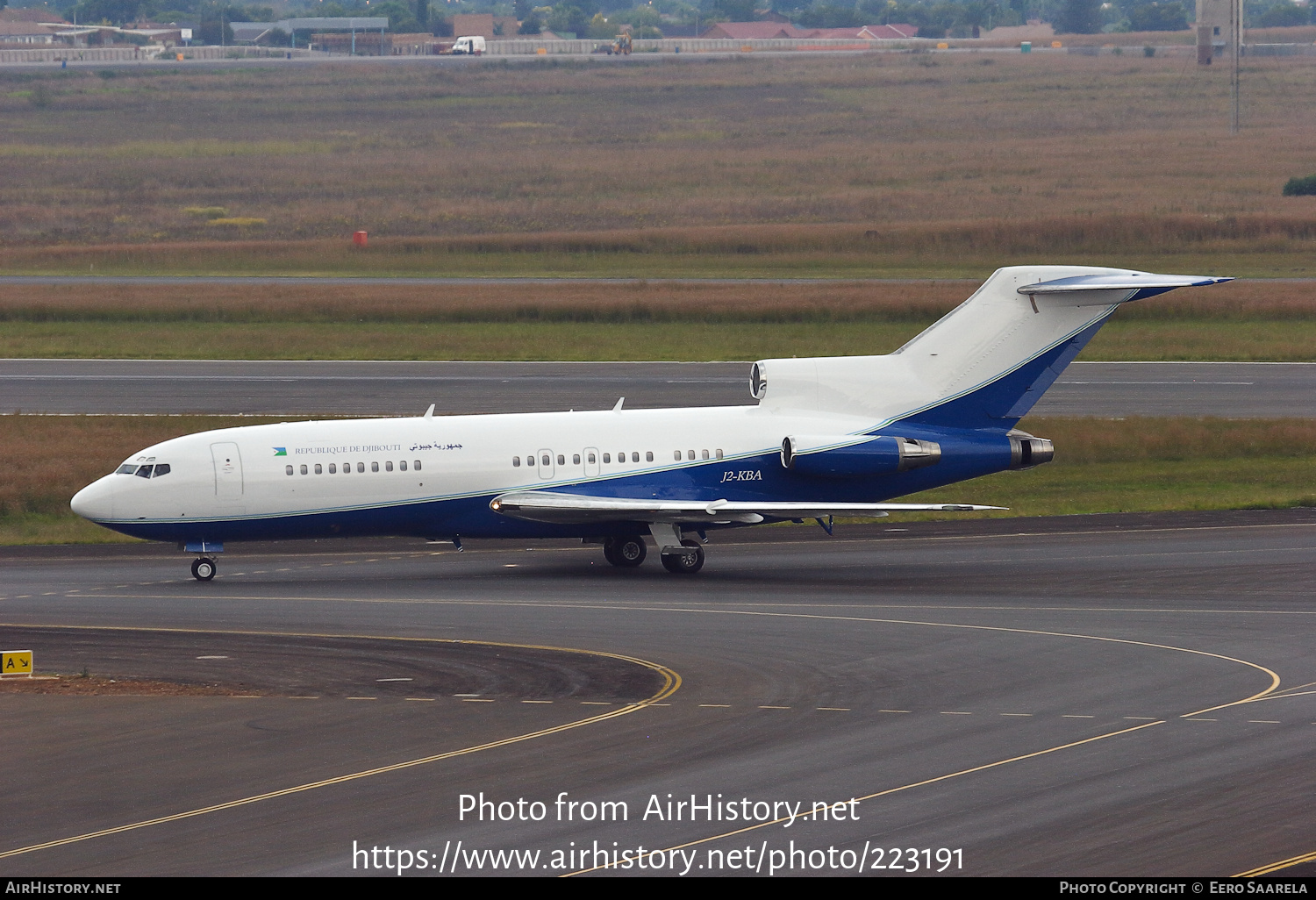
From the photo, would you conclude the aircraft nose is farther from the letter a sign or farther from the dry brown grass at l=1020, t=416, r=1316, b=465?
the dry brown grass at l=1020, t=416, r=1316, b=465

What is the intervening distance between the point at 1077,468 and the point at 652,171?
84335 millimetres

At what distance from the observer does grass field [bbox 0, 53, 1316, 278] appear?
9369 cm

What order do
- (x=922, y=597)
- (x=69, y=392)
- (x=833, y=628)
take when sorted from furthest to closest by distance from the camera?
(x=69, y=392)
(x=922, y=597)
(x=833, y=628)

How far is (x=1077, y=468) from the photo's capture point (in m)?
50.2

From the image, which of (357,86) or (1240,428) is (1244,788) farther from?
(357,86)

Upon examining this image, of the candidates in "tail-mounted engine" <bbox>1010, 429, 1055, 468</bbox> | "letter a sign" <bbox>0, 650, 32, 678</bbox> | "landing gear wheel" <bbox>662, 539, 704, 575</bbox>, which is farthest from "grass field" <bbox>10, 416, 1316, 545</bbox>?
"letter a sign" <bbox>0, 650, 32, 678</bbox>

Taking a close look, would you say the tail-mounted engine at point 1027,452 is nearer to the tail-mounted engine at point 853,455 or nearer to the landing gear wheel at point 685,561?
the tail-mounted engine at point 853,455

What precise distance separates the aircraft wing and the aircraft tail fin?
310 cm

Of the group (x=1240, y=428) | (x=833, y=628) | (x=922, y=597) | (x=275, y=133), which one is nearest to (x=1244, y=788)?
(x=833, y=628)

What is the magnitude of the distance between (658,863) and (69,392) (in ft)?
160

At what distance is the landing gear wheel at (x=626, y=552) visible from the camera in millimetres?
38844

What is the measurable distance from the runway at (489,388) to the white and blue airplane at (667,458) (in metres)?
17.1

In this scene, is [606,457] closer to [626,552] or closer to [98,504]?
[626,552]

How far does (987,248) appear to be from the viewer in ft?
304
